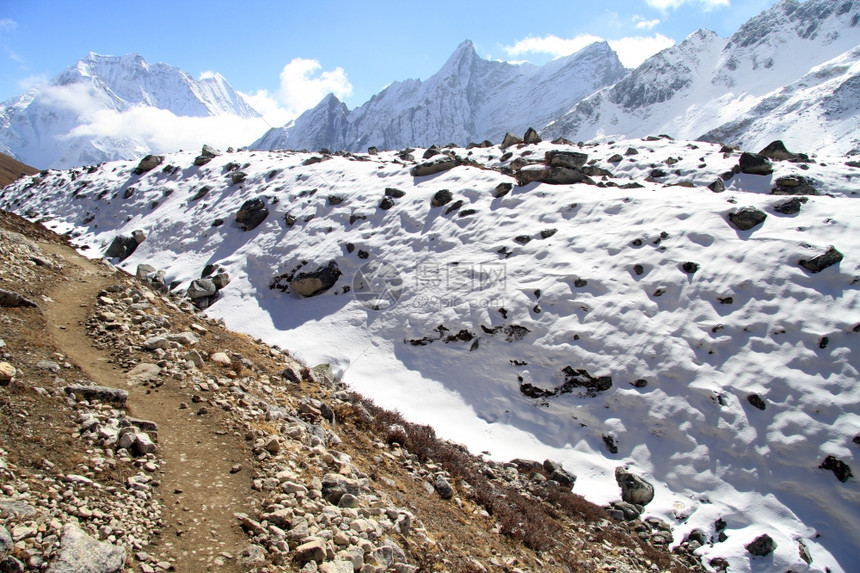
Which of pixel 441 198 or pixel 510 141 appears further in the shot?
pixel 510 141

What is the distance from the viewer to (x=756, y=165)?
88.5 feet

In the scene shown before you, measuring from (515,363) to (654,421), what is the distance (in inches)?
180

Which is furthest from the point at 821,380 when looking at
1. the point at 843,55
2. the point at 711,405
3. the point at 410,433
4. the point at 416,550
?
the point at 843,55

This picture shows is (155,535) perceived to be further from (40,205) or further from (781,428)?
(40,205)

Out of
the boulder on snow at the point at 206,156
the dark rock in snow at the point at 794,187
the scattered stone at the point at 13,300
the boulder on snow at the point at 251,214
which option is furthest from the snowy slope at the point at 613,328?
the boulder on snow at the point at 206,156

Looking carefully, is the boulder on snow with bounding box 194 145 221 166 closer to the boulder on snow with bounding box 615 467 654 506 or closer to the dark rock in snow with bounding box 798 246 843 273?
the boulder on snow with bounding box 615 467 654 506

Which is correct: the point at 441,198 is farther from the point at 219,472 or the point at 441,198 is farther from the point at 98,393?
the point at 219,472

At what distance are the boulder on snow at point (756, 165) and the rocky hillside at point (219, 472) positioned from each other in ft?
84.4

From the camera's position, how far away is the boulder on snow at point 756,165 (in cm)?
2684

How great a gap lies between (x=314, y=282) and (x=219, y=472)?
53.0 ft

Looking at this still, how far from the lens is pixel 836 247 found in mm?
14273

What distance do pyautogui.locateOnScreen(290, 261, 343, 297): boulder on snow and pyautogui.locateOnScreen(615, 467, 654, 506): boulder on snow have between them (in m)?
15.4

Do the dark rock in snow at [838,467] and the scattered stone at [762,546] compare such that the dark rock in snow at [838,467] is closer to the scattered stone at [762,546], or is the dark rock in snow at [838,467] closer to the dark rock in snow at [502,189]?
the scattered stone at [762,546]

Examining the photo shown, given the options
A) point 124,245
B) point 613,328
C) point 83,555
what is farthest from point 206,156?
point 83,555
